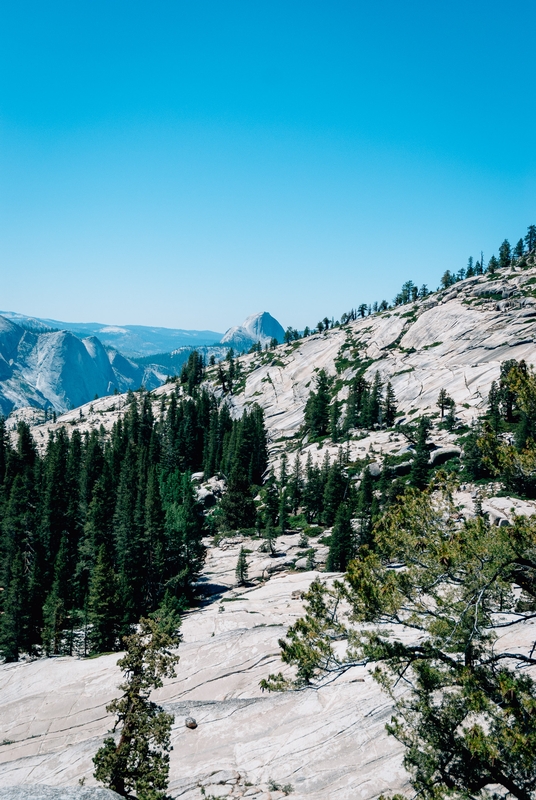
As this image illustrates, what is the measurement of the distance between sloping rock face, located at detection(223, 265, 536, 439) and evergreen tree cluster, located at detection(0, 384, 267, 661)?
46.7 metres

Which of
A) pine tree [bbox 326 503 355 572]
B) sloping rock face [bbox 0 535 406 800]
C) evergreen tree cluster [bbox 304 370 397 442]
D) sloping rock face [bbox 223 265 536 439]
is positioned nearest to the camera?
sloping rock face [bbox 0 535 406 800]

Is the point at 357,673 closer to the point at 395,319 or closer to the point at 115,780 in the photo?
the point at 115,780

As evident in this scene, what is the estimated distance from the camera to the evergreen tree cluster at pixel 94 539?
54594 millimetres

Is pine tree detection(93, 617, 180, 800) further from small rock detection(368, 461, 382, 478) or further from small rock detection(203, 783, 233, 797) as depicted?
small rock detection(368, 461, 382, 478)

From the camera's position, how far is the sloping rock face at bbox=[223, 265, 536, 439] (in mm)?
128250

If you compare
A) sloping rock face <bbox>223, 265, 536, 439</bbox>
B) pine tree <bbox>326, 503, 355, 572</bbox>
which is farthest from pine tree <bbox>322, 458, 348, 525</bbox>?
sloping rock face <bbox>223, 265, 536, 439</bbox>

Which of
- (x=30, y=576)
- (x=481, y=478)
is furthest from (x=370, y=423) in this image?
(x=30, y=576)

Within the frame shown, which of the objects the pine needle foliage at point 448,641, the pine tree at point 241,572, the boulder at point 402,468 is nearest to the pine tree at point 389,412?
the boulder at point 402,468

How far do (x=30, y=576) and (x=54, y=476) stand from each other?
26.0m

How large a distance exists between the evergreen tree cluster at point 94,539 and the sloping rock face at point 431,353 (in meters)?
46.7

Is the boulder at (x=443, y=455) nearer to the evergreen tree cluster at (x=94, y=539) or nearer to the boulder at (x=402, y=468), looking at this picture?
the boulder at (x=402, y=468)

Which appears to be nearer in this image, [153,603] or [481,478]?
[153,603]

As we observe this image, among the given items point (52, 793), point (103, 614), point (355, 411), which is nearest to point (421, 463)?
point (355, 411)

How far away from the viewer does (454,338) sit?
15475 cm
